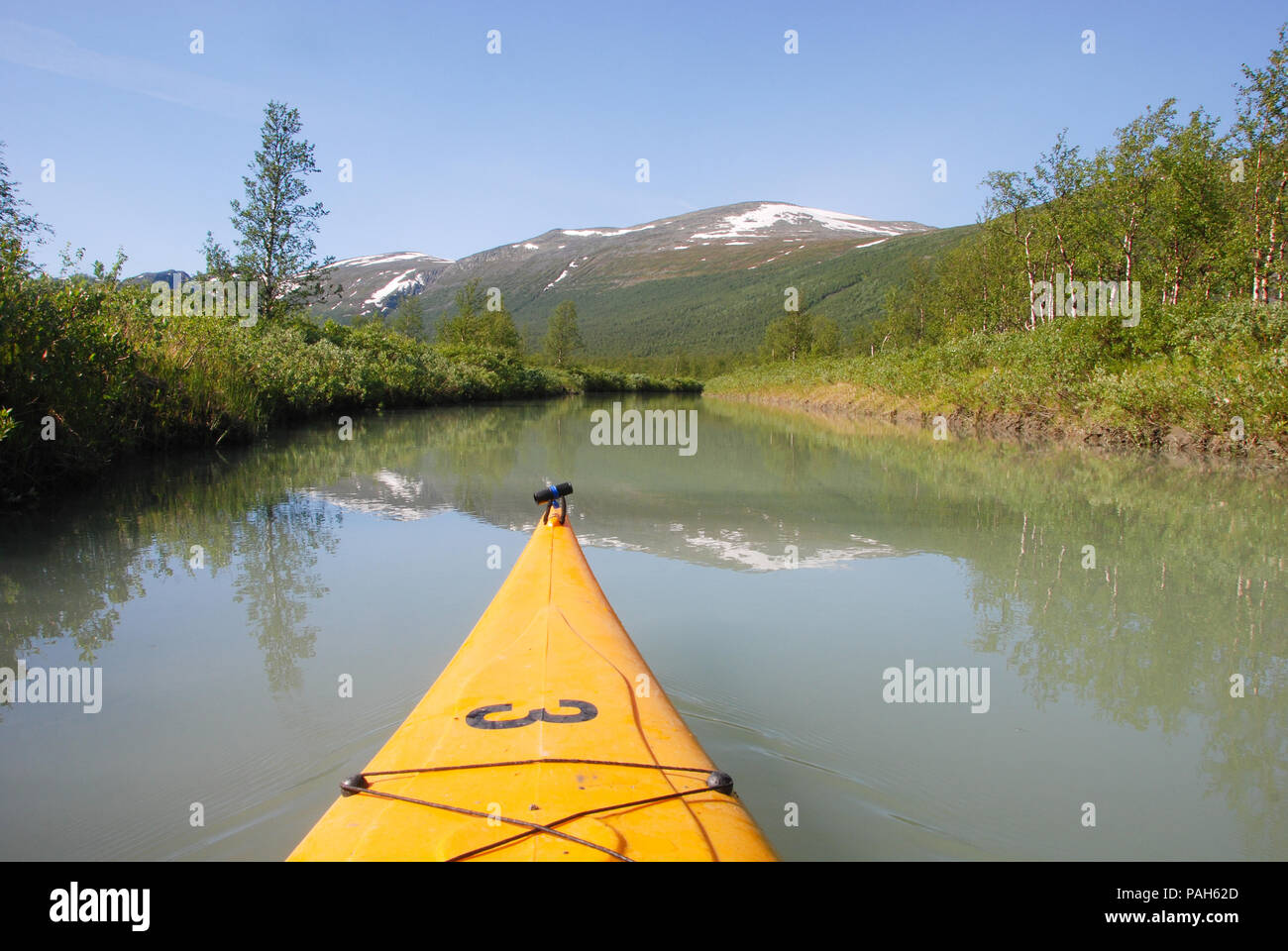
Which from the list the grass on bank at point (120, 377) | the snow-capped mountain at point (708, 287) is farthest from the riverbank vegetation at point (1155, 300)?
the snow-capped mountain at point (708, 287)

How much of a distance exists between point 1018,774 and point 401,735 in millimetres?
2422

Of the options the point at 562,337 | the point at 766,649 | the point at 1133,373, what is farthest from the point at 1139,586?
the point at 562,337

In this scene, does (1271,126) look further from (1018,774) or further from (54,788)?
(54,788)

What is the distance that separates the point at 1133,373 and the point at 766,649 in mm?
12830

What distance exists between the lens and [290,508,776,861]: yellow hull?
1854 mm

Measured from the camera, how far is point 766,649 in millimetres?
4762

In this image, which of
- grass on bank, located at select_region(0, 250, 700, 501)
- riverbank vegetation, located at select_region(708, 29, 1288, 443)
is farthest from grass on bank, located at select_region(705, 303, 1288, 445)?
grass on bank, located at select_region(0, 250, 700, 501)

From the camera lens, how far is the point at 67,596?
561cm

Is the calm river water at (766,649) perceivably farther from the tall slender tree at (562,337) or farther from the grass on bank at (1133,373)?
the tall slender tree at (562,337)

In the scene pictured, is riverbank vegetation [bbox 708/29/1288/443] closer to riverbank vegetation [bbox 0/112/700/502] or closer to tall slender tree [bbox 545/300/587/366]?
riverbank vegetation [bbox 0/112/700/502]

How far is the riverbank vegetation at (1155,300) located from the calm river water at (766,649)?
3.32 meters

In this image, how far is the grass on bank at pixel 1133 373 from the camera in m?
11.9

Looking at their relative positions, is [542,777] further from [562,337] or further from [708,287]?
[708,287]
